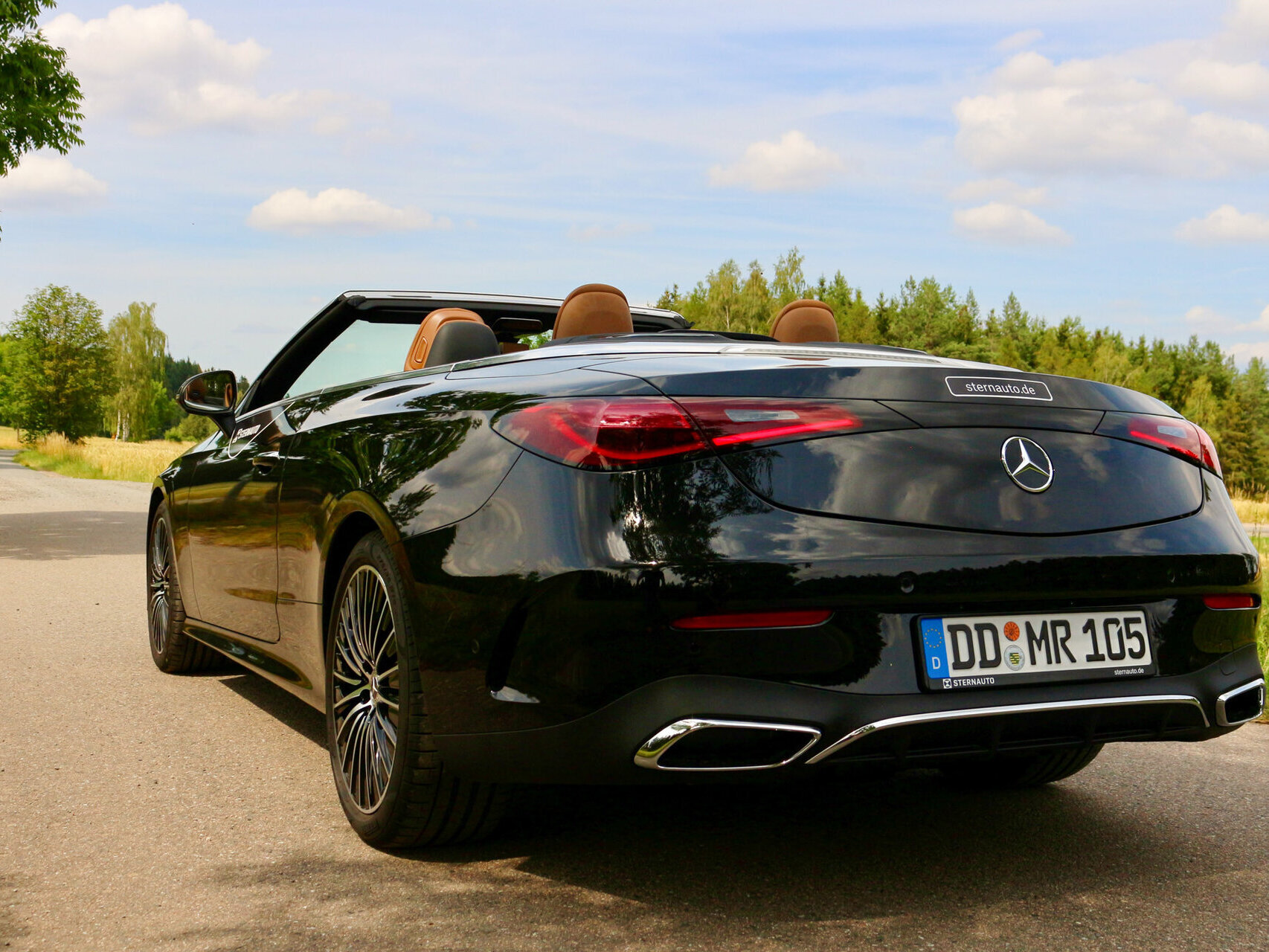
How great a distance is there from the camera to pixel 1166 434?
3309 millimetres

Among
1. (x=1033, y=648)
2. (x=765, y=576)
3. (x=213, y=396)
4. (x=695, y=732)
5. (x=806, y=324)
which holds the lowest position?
(x=695, y=732)

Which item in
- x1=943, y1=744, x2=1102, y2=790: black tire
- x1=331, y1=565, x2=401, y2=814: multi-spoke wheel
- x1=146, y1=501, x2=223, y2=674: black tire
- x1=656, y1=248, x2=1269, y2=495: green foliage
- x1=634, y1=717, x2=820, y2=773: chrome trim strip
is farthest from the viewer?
x1=656, y1=248, x2=1269, y2=495: green foliage

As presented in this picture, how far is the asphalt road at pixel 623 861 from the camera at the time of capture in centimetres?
287

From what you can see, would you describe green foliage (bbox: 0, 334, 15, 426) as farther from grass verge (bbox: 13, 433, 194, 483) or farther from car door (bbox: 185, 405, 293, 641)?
car door (bbox: 185, 405, 293, 641)

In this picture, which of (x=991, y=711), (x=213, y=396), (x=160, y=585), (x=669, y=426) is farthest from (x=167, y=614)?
(x=991, y=711)

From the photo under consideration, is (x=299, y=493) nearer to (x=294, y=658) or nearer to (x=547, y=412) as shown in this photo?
(x=294, y=658)

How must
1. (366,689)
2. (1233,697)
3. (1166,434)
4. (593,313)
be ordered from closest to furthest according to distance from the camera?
(1233,697) < (1166,434) < (366,689) < (593,313)

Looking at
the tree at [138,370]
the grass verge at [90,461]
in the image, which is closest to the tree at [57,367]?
the grass verge at [90,461]

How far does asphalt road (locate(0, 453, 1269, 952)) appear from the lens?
2.87m

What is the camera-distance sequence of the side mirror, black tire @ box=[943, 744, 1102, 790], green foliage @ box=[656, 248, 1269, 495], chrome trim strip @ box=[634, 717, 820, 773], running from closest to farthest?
chrome trim strip @ box=[634, 717, 820, 773]
black tire @ box=[943, 744, 1102, 790]
the side mirror
green foliage @ box=[656, 248, 1269, 495]

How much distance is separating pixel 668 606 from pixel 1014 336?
4243 inches

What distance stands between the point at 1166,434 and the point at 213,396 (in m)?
4.13

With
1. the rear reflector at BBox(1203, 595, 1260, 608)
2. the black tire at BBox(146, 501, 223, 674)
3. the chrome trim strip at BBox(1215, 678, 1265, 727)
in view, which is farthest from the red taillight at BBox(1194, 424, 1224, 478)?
the black tire at BBox(146, 501, 223, 674)

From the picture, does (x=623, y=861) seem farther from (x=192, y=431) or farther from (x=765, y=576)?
(x=192, y=431)
